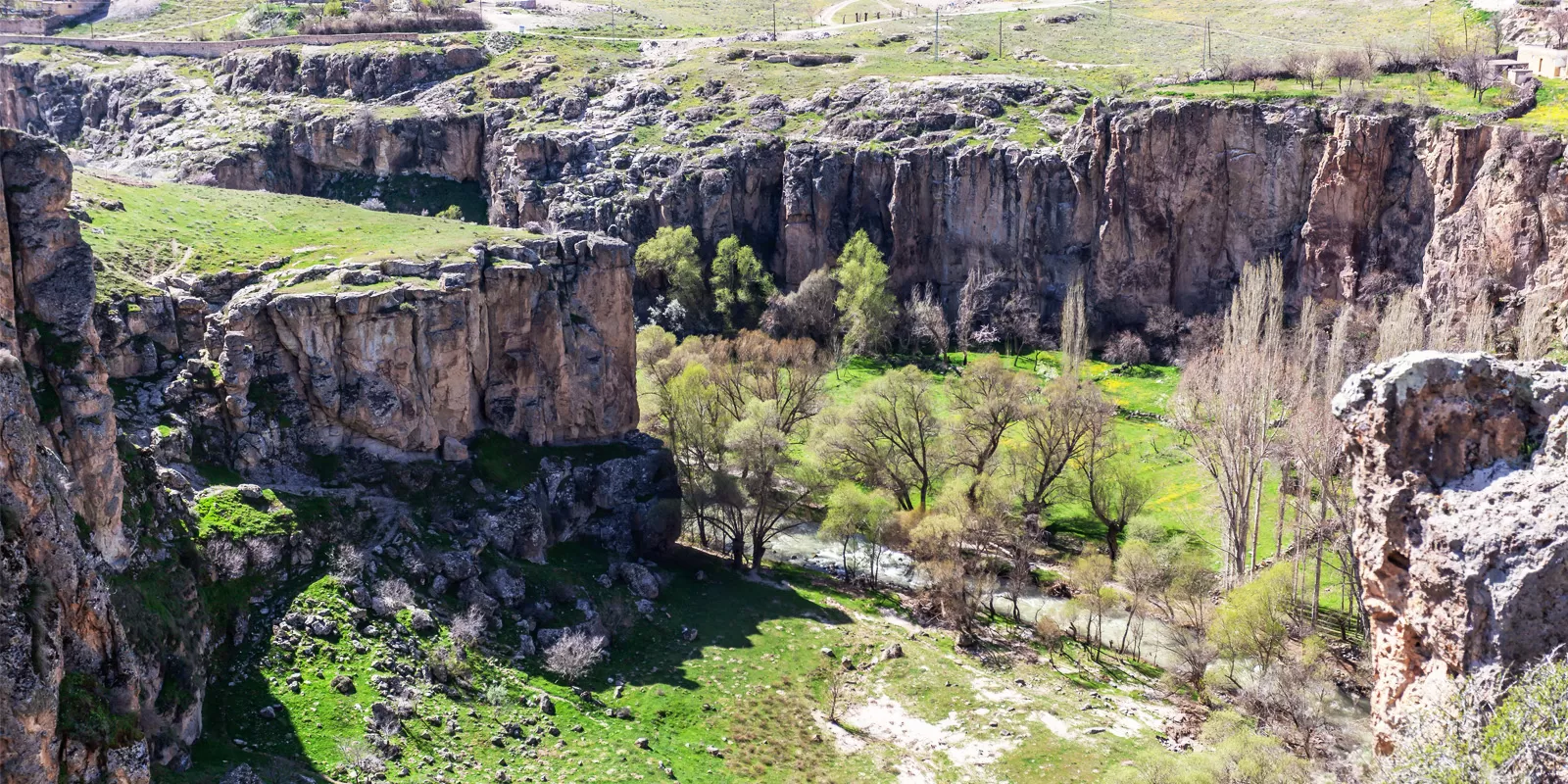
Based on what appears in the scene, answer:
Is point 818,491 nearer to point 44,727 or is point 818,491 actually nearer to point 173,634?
point 173,634

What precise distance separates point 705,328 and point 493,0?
81.3 m

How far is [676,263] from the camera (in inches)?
3573

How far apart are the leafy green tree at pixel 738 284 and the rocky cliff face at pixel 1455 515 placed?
74.1 m

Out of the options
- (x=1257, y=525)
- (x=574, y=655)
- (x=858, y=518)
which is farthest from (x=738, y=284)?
(x=574, y=655)

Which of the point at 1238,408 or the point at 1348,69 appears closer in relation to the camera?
the point at 1238,408

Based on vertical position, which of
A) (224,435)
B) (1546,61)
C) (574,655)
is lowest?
(574,655)

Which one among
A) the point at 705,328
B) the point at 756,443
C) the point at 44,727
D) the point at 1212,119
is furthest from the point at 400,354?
the point at 1212,119

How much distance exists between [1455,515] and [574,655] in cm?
2938

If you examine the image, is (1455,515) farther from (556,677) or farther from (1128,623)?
(1128,623)

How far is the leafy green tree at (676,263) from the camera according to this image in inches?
3568

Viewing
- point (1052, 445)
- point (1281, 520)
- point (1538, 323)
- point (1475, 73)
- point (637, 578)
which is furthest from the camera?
point (1475, 73)

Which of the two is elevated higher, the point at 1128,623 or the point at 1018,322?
the point at 1018,322

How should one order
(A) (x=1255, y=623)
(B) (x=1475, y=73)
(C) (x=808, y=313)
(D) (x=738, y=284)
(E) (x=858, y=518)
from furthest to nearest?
(D) (x=738, y=284), (C) (x=808, y=313), (B) (x=1475, y=73), (E) (x=858, y=518), (A) (x=1255, y=623)

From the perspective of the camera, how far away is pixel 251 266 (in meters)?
48.0
